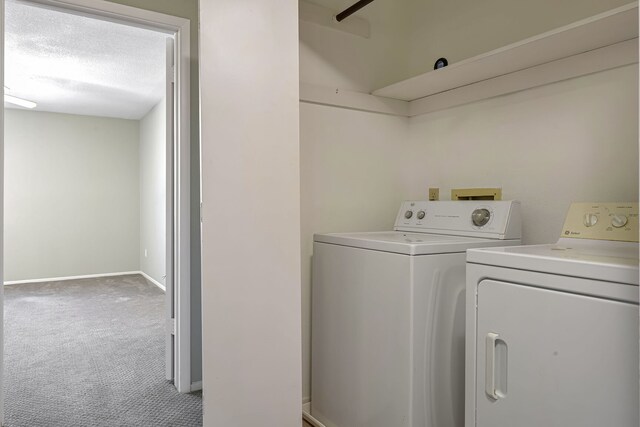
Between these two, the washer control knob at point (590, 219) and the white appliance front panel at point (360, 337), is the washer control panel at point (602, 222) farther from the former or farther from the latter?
the white appliance front panel at point (360, 337)

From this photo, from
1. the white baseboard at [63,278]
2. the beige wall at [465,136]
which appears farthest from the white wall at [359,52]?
the white baseboard at [63,278]

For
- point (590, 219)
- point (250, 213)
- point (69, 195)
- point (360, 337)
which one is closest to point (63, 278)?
point (69, 195)

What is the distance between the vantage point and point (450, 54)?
A: 225cm

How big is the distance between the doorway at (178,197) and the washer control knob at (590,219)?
6.13ft

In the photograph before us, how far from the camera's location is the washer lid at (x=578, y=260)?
39.2 inches

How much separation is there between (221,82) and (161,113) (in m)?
4.06

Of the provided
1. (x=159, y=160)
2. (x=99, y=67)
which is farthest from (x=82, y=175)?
(x=99, y=67)

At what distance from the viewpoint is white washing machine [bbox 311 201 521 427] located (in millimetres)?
1521

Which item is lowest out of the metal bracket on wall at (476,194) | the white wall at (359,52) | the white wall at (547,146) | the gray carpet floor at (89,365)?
the gray carpet floor at (89,365)

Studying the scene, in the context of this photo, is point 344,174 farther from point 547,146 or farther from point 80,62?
point 80,62

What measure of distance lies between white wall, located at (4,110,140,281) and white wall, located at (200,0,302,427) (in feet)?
17.3

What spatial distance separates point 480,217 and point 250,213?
1005 mm

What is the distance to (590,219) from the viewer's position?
1.52 metres

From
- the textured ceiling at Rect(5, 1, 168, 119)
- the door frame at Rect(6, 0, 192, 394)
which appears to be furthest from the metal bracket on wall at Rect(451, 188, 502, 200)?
the textured ceiling at Rect(5, 1, 168, 119)
